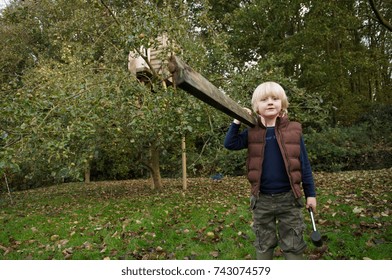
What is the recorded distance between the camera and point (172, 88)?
507 cm

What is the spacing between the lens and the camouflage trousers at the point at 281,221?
8.35 feet

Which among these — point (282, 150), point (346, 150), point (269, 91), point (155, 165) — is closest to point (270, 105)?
point (269, 91)

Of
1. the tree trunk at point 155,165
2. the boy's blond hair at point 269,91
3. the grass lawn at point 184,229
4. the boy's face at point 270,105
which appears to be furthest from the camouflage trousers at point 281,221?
the tree trunk at point 155,165

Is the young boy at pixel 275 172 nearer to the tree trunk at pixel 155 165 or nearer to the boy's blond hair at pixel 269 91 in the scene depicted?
the boy's blond hair at pixel 269 91

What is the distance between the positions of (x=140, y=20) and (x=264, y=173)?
3.71m

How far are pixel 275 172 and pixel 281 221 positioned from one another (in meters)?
0.39

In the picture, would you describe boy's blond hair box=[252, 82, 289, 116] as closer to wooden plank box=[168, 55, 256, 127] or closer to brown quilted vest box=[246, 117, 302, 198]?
brown quilted vest box=[246, 117, 302, 198]

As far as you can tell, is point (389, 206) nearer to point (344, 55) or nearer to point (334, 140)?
point (334, 140)

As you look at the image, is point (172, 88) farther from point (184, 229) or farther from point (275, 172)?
point (275, 172)

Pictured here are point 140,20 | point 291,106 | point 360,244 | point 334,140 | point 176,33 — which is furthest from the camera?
point 334,140

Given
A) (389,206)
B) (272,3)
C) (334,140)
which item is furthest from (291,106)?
(272,3)

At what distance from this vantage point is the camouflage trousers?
254 cm

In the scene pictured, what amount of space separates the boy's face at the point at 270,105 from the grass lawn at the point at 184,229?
2.05 meters

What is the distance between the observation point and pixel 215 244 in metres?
4.39
